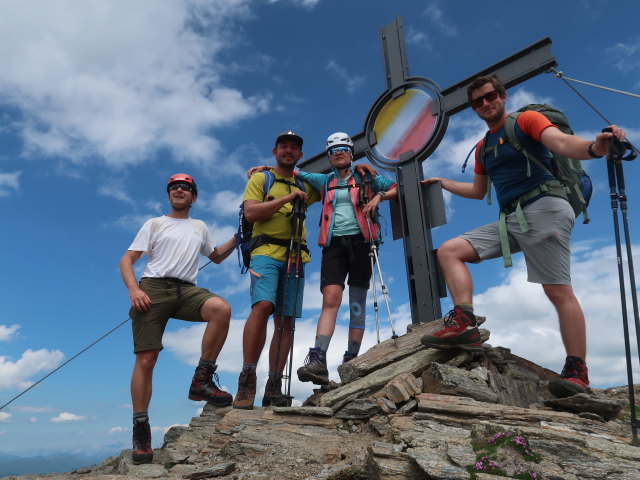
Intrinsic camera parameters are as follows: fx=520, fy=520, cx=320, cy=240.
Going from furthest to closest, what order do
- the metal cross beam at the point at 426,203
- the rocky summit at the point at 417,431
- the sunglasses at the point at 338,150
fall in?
the metal cross beam at the point at 426,203 < the sunglasses at the point at 338,150 < the rocky summit at the point at 417,431

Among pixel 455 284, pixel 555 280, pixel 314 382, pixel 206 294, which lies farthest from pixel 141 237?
pixel 555 280

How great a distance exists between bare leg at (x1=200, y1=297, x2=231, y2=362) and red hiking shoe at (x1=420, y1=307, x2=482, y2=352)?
265 centimetres

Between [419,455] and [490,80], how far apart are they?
421 centimetres

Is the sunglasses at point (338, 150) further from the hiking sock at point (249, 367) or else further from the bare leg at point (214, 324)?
the hiking sock at point (249, 367)

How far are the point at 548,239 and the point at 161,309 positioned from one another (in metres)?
4.78

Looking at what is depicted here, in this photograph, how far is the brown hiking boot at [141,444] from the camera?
6.19m

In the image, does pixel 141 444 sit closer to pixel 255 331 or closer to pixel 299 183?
pixel 255 331

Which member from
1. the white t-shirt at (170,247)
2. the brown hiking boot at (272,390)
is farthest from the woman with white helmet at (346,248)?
the white t-shirt at (170,247)

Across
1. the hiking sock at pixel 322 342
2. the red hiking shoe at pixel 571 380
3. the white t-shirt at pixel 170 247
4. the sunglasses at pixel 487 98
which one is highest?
the sunglasses at pixel 487 98

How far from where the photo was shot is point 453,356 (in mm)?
6691

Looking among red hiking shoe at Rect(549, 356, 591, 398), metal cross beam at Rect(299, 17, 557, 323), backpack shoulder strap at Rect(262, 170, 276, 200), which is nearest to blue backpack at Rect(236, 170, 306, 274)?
backpack shoulder strap at Rect(262, 170, 276, 200)

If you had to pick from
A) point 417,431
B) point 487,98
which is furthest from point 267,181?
point 417,431

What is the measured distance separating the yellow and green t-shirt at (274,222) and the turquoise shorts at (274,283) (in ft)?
0.39

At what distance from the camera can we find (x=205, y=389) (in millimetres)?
7125
